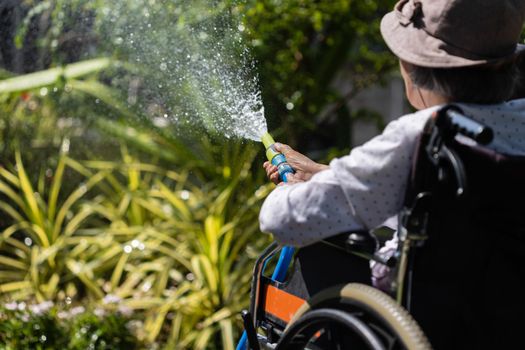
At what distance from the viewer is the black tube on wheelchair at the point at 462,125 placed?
5.23 ft

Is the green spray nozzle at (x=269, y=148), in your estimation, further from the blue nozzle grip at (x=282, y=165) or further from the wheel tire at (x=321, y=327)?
the wheel tire at (x=321, y=327)

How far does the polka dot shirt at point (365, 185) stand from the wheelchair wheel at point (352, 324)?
136mm

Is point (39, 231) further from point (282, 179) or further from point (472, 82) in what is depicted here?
point (472, 82)

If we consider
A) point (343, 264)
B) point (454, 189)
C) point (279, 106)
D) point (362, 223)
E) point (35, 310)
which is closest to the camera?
point (454, 189)

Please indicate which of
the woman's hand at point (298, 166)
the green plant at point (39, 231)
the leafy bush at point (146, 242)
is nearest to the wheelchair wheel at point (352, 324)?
the woman's hand at point (298, 166)

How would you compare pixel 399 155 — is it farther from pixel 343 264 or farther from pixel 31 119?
pixel 31 119

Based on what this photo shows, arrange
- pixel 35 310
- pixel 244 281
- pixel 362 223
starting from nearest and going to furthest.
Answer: pixel 362 223 → pixel 35 310 → pixel 244 281

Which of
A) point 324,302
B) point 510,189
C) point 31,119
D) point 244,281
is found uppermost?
point 510,189

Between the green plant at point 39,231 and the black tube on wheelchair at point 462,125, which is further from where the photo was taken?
the green plant at point 39,231

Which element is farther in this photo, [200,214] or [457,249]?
[200,214]

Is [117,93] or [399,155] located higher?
[399,155]

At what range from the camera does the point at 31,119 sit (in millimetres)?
4699

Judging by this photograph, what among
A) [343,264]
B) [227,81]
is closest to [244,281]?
[227,81]

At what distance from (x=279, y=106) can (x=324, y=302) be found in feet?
8.82
